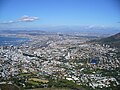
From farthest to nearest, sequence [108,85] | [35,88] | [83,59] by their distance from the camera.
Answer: [83,59]
[108,85]
[35,88]

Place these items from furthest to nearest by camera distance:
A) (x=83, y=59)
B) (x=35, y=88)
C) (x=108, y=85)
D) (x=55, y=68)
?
(x=83, y=59)
(x=55, y=68)
(x=108, y=85)
(x=35, y=88)

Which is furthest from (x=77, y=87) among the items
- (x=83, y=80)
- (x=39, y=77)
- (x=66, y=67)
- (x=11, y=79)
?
(x=66, y=67)

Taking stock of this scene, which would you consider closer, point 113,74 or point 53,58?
point 113,74

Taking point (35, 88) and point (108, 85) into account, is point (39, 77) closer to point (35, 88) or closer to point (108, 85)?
point (35, 88)

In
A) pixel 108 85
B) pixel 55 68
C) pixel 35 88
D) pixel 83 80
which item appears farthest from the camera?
pixel 55 68

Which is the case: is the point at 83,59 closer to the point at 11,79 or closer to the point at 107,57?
the point at 107,57

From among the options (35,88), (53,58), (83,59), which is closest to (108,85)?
(35,88)

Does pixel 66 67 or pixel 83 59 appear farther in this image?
pixel 83 59

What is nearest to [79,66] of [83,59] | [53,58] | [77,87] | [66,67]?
[66,67]
